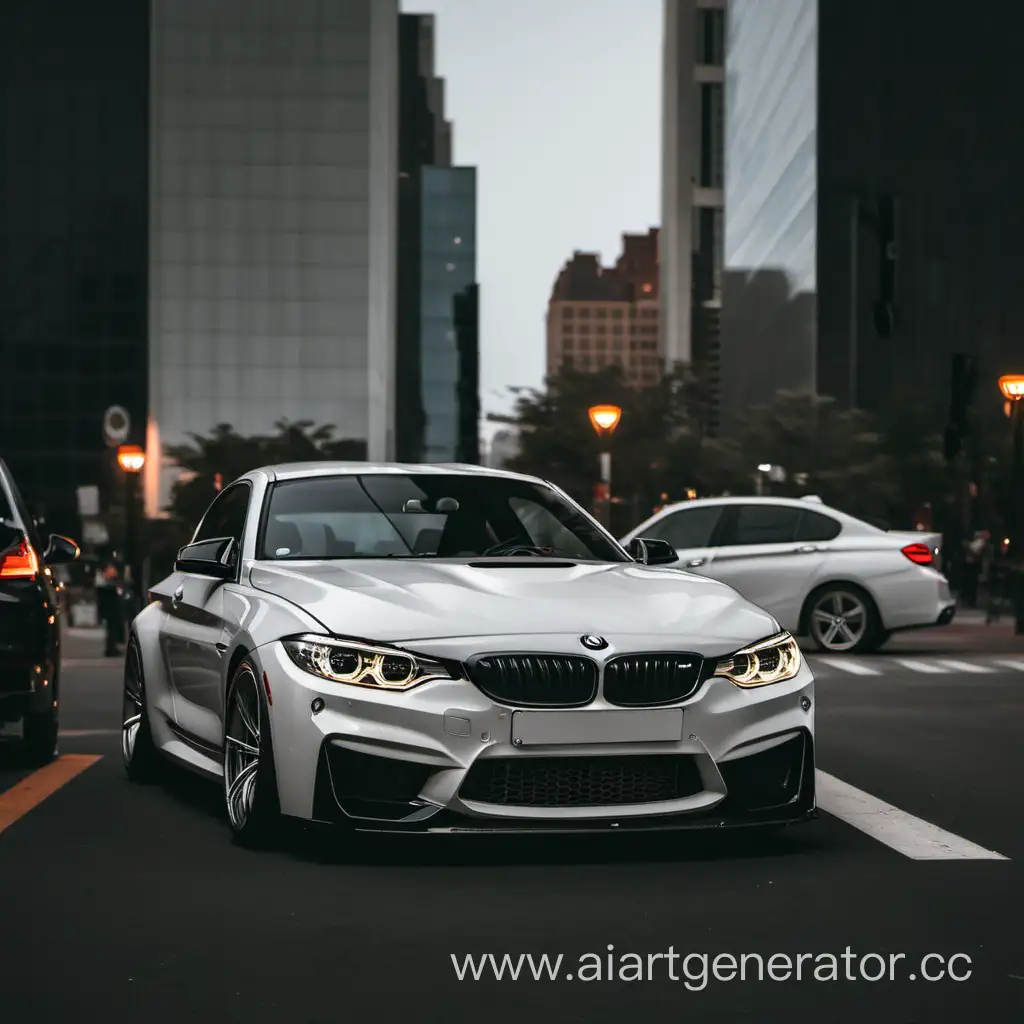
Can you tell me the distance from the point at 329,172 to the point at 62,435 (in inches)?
791

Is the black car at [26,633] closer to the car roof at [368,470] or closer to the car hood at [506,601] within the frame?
the car roof at [368,470]

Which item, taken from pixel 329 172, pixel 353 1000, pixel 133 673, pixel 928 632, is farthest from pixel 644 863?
pixel 329 172

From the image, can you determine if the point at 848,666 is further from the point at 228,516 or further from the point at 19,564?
the point at 228,516

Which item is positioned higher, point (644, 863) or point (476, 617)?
point (476, 617)

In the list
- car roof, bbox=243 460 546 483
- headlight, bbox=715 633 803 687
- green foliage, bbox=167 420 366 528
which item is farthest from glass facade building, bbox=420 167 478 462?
headlight, bbox=715 633 803 687

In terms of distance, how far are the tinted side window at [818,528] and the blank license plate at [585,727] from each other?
14479 millimetres

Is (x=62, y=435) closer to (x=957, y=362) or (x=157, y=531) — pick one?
(x=157, y=531)

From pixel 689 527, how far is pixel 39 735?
1229 cm

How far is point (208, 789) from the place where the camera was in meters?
9.33

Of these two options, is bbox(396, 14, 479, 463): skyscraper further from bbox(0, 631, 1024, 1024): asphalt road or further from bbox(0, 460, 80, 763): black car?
bbox(0, 631, 1024, 1024): asphalt road

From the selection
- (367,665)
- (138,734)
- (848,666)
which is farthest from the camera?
(848,666)

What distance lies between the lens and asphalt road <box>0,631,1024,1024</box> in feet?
16.5

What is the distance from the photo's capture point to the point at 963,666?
19703mm

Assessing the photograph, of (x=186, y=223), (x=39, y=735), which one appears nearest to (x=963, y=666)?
(x=39, y=735)
